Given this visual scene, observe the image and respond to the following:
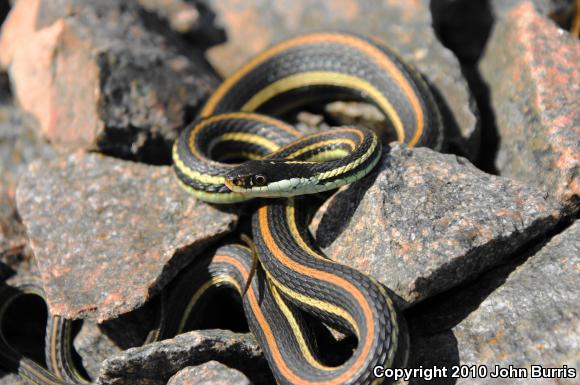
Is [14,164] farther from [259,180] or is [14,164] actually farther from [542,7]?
[542,7]

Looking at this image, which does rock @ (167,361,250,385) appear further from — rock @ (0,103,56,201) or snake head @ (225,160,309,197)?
rock @ (0,103,56,201)

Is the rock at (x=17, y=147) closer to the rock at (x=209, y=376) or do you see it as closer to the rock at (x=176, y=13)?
the rock at (x=176, y=13)

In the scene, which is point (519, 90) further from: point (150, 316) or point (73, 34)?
point (73, 34)

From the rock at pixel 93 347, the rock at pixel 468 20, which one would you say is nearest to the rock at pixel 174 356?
the rock at pixel 93 347

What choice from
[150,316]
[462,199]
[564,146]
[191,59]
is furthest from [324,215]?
[191,59]

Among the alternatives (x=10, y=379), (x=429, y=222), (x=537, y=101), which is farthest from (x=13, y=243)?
(x=537, y=101)

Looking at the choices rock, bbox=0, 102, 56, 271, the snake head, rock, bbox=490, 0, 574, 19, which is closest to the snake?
the snake head
